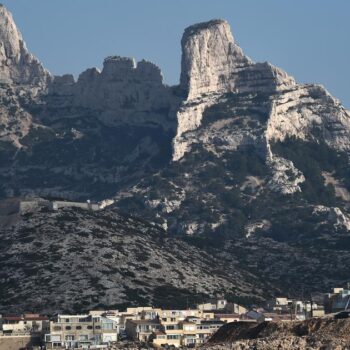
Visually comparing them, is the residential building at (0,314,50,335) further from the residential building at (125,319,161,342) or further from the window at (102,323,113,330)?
the residential building at (125,319,161,342)

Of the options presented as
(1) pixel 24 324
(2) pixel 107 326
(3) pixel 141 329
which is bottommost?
(3) pixel 141 329

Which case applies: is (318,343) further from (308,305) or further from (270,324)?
Result: (308,305)

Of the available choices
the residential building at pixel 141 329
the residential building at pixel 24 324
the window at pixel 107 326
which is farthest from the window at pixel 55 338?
the residential building at pixel 141 329

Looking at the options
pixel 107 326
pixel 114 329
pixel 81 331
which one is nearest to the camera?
pixel 114 329

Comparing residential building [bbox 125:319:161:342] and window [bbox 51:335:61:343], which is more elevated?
residential building [bbox 125:319:161:342]

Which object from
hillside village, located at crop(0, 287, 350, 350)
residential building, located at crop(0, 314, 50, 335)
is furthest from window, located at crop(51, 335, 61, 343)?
residential building, located at crop(0, 314, 50, 335)

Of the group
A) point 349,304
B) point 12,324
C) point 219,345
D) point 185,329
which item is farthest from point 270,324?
point 12,324

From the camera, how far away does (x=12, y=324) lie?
606ft

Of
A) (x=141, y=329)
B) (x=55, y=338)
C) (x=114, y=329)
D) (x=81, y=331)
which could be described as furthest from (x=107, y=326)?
(x=55, y=338)

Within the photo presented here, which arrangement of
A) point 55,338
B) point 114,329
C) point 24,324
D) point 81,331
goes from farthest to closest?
point 24,324 → point 81,331 → point 114,329 → point 55,338

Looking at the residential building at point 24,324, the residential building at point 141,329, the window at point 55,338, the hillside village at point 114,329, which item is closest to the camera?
the hillside village at point 114,329

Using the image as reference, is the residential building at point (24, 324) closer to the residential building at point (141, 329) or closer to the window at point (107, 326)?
the window at point (107, 326)

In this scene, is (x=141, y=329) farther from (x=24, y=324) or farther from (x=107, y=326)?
(x=24, y=324)

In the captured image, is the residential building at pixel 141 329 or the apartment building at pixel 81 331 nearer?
the apartment building at pixel 81 331
